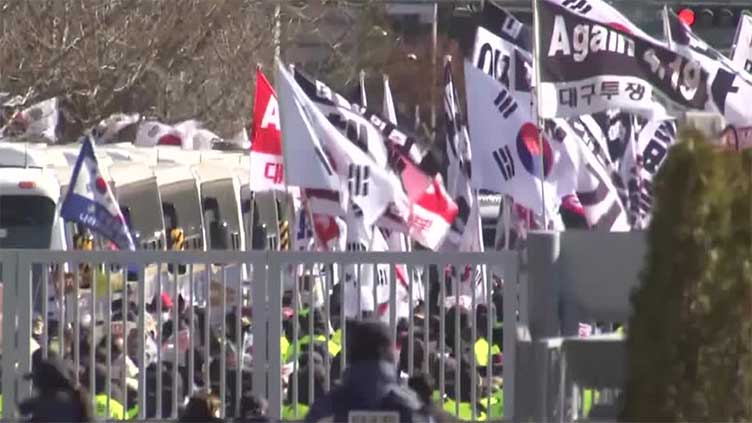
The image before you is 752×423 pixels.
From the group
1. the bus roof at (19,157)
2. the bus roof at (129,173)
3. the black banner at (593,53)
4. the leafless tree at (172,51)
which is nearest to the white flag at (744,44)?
the black banner at (593,53)

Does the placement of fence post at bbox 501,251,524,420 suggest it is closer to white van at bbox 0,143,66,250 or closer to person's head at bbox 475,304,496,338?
person's head at bbox 475,304,496,338

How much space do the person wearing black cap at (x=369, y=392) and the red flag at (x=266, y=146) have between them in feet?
33.6

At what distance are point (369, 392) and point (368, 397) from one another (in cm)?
2

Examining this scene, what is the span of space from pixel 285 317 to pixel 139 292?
79 cm

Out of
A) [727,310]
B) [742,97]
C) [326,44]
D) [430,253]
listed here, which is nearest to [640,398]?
[727,310]

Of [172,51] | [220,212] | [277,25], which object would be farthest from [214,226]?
[172,51]

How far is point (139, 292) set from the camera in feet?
32.9

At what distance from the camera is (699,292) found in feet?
21.7

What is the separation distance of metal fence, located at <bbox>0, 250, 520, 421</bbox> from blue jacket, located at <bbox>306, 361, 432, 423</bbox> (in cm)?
184

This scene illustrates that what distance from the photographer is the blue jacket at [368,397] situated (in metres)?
7.92

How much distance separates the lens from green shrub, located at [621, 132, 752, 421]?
661cm

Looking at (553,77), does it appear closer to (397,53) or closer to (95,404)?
(95,404)

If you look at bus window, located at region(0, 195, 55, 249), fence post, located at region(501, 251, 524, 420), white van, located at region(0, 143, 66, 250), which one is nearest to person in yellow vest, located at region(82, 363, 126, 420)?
fence post, located at region(501, 251, 524, 420)

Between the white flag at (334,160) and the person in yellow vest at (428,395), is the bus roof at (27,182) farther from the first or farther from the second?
the person in yellow vest at (428,395)
